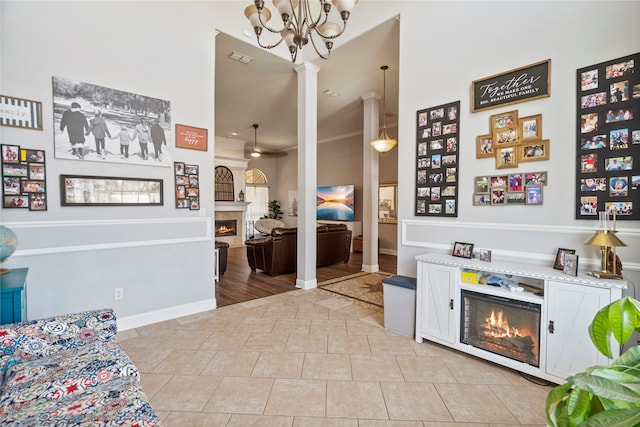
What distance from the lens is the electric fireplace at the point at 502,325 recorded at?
2205mm

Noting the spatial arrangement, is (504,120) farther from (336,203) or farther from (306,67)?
(336,203)

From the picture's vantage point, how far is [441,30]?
3035mm

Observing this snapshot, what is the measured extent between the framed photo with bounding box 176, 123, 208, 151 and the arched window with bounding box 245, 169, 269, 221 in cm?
739

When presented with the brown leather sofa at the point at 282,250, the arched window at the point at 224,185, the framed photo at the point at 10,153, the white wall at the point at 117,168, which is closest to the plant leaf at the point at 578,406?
the white wall at the point at 117,168

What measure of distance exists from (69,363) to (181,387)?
34.2 inches

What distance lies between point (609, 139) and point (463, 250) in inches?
52.4

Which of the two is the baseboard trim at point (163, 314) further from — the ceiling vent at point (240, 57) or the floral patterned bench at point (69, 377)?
the ceiling vent at point (240, 57)

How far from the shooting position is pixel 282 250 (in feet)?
17.8

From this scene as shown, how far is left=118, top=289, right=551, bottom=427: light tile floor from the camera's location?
182 centimetres

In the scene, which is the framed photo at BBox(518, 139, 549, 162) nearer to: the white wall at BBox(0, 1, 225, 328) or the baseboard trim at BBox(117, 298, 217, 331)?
the white wall at BBox(0, 1, 225, 328)

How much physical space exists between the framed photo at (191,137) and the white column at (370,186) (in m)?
3.43

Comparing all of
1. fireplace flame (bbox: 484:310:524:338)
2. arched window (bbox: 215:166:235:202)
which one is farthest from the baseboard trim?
arched window (bbox: 215:166:235:202)

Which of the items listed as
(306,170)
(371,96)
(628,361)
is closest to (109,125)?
(306,170)

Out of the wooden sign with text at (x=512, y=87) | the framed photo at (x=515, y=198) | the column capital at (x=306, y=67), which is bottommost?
the framed photo at (x=515, y=198)
